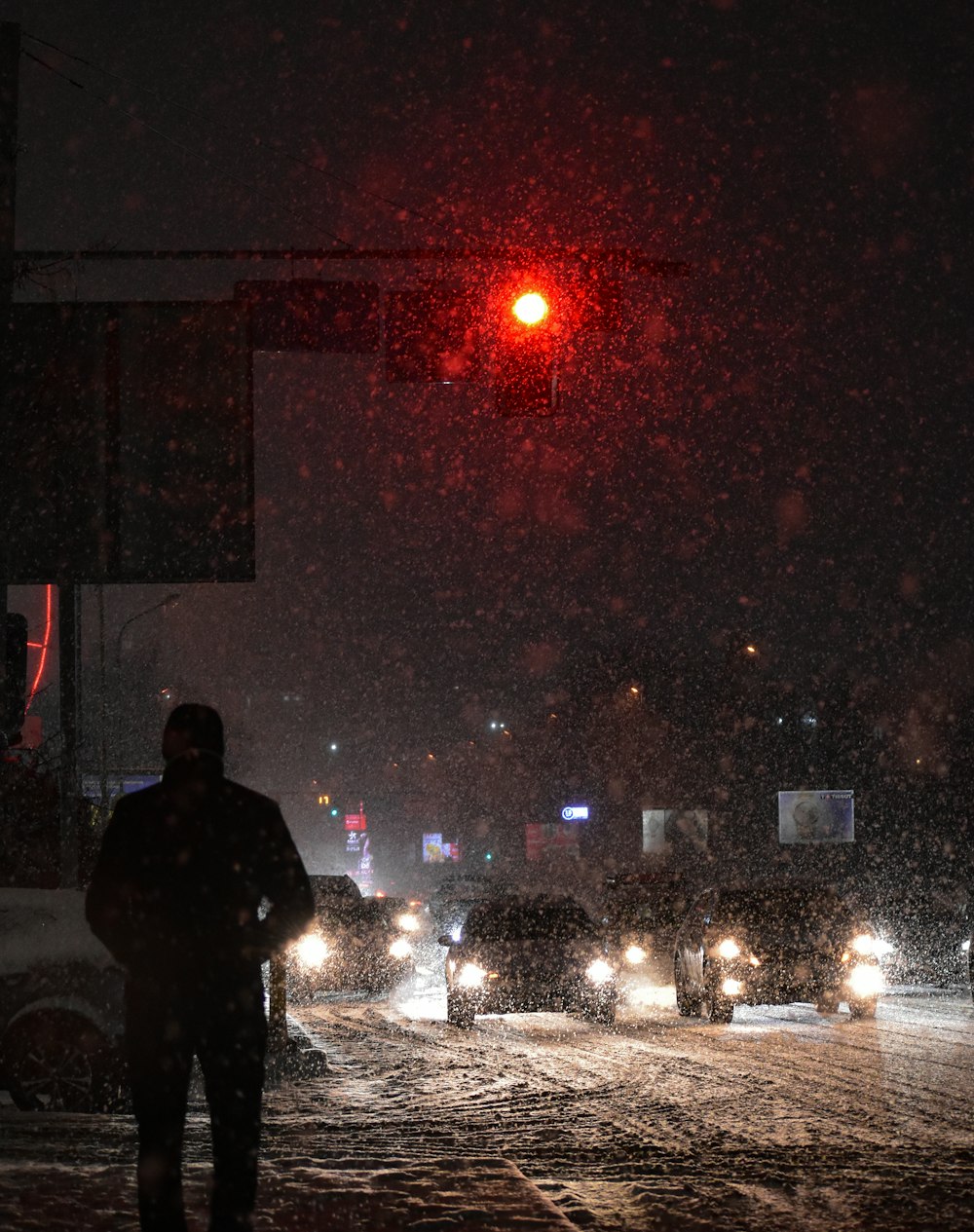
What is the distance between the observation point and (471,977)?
18.9 m

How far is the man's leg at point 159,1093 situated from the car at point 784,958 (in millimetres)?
13970

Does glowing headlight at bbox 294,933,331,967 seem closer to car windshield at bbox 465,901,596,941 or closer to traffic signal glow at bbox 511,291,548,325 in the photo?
car windshield at bbox 465,901,596,941

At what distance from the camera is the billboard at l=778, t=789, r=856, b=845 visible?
61.6m

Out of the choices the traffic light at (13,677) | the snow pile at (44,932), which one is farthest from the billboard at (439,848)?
the snow pile at (44,932)

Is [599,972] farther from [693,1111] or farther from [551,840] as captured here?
[551,840]

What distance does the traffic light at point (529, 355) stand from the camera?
1026 centimetres

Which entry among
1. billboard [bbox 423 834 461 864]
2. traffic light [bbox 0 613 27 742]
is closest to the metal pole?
traffic light [bbox 0 613 27 742]

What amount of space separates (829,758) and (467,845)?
35.0 m

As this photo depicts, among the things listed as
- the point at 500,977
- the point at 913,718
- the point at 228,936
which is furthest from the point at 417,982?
the point at 913,718

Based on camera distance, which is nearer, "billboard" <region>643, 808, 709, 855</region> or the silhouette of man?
the silhouette of man

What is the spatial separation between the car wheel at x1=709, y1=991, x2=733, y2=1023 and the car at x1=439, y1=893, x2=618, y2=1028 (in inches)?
43.9

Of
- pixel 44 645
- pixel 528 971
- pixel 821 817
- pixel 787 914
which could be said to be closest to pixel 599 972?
pixel 528 971

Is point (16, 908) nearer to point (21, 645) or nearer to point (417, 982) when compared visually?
point (21, 645)

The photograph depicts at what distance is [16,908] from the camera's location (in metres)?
11.3
